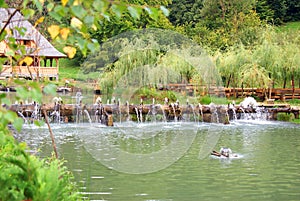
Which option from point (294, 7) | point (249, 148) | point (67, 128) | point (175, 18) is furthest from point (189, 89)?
point (294, 7)

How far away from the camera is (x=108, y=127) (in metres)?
17.3

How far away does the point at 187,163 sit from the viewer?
36.3 ft

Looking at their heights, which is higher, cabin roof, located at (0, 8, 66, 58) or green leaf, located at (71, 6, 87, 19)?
cabin roof, located at (0, 8, 66, 58)

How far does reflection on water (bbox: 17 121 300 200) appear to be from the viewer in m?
8.38

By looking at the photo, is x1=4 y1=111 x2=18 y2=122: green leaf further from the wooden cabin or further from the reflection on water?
the reflection on water

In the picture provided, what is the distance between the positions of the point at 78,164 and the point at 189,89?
12.5m

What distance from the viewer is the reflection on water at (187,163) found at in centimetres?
838

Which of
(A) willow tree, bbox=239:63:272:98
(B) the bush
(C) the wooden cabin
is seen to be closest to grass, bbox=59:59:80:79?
(C) the wooden cabin

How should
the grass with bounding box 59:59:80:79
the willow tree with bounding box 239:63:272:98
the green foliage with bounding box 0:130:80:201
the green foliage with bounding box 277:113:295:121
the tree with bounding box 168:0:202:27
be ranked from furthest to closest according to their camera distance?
the tree with bounding box 168:0:202:27 < the grass with bounding box 59:59:80:79 < the willow tree with bounding box 239:63:272:98 < the green foliage with bounding box 277:113:295:121 < the green foliage with bounding box 0:130:80:201

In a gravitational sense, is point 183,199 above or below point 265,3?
below

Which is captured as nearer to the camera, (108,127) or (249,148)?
(249,148)

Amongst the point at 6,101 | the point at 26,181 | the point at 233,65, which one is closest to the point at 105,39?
the point at 233,65

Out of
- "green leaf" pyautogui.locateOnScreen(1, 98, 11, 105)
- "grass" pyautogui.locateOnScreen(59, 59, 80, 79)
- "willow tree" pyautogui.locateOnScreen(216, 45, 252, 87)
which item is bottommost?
"green leaf" pyautogui.locateOnScreen(1, 98, 11, 105)

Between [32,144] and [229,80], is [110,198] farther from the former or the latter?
[229,80]
